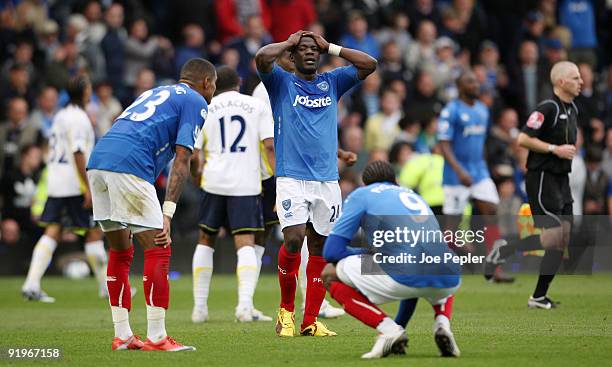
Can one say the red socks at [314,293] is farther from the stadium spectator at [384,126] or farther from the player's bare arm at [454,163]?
the stadium spectator at [384,126]

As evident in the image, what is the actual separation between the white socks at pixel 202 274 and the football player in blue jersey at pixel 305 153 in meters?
1.95

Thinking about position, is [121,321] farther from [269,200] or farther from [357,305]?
[269,200]

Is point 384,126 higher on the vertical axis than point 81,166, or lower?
lower

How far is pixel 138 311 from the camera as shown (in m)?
14.2

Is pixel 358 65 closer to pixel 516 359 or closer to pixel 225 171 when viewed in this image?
pixel 225 171

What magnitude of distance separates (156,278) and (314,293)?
1946 mm

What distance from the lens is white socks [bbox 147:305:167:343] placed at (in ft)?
31.2

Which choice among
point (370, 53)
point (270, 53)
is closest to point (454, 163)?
point (370, 53)

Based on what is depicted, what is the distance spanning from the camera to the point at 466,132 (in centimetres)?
1769

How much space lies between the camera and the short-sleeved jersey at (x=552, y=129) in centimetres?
1347

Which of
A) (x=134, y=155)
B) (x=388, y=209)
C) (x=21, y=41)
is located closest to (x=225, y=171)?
(x=134, y=155)

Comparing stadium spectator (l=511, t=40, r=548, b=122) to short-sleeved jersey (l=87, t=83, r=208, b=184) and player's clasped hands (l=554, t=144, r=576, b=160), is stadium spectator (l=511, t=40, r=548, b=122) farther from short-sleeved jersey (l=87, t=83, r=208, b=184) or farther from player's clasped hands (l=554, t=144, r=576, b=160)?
short-sleeved jersey (l=87, t=83, r=208, b=184)

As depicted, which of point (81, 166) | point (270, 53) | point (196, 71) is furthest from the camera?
point (81, 166)

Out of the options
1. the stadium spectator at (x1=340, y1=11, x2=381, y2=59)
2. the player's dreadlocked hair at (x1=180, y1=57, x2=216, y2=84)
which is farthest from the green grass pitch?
the stadium spectator at (x1=340, y1=11, x2=381, y2=59)
